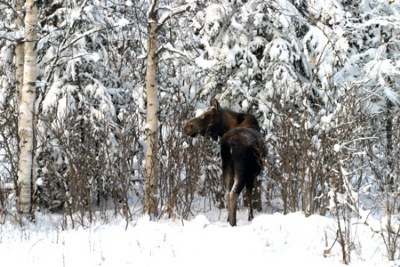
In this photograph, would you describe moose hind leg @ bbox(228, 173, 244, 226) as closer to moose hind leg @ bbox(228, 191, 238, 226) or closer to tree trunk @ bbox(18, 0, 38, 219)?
moose hind leg @ bbox(228, 191, 238, 226)

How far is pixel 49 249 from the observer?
7.49 m

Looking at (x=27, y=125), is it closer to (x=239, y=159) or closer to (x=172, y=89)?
(x=239, y=159)

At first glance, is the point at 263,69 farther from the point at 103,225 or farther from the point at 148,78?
the point at 103,225

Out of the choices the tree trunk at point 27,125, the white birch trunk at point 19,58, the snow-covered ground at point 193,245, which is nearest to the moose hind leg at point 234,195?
the snow-covered ground at point 193,245

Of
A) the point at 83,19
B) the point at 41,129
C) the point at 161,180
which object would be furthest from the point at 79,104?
the point at 161,180

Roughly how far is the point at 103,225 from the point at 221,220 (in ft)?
8.19

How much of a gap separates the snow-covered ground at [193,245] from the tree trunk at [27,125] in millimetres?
1264

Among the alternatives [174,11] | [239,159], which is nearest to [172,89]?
[174,11]

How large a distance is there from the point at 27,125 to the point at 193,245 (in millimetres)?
4409

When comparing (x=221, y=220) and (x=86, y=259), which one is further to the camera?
(x=221, y=220)

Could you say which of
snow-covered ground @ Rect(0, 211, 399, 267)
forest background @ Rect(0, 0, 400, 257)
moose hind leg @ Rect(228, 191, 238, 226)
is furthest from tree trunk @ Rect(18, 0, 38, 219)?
moose hind leg @ Rect(228, 191, 238, 226)

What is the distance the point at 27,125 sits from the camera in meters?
10.3

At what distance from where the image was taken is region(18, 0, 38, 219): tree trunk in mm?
10281

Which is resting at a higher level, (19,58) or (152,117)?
(19,58)
